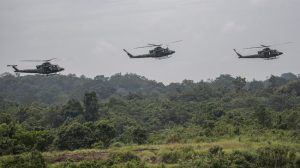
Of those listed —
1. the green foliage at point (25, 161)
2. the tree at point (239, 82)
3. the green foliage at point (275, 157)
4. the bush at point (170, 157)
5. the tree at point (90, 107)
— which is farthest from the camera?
the tree at point (239, 82)

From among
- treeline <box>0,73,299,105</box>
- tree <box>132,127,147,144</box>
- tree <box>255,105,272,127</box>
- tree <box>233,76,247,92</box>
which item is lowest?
tree <box>132,127,147,144</box>

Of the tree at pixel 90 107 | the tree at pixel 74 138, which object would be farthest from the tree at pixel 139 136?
the tree at pixel 90 107

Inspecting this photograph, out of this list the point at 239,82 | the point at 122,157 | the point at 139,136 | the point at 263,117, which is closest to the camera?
the point at 122,157

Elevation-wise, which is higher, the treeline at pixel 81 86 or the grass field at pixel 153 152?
the treeline at pixel 81 86

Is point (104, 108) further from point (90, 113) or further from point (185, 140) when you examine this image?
point (185, 140)

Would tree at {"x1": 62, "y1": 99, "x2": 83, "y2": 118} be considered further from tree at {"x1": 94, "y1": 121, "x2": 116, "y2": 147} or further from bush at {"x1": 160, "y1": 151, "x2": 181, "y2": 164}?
bush at {"x1": 160, "y1": 151, "x2": 181, "y2": 164}

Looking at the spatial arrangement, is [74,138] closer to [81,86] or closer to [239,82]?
[239,82]

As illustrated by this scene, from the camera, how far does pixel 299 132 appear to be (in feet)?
147

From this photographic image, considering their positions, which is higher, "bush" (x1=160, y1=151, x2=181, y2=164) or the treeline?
the treeline

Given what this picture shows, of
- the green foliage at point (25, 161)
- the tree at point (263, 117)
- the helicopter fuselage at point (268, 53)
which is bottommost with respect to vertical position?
the green foliage at point (25, 161)

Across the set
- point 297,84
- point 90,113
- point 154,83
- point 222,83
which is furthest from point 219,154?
point 154,83

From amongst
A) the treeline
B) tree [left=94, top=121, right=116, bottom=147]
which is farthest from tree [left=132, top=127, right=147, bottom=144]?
the treeline

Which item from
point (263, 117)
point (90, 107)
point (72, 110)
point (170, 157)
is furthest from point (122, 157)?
point (72, 110)

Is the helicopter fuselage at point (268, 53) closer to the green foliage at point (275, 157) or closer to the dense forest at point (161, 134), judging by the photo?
the dense forest at point (161, 134)
